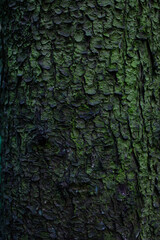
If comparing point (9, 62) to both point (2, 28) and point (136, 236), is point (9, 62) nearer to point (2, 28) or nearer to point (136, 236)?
point (2, 28)

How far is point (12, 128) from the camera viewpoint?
104 centimetres

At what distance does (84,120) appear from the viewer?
0.93 m

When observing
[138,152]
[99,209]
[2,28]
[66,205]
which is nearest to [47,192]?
[66,205]

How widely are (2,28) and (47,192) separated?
0.71 metres

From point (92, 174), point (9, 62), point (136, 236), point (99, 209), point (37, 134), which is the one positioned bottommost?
point (136, 236)

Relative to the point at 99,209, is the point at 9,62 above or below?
above

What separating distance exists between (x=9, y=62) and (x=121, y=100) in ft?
1.58

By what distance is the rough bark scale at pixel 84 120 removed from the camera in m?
0.93

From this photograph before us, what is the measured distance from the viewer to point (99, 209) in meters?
0.94

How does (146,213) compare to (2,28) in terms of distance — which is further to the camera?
(2,28)

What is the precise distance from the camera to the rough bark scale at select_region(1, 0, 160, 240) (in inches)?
36.6

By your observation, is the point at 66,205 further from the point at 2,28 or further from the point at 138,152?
the point at 2,28

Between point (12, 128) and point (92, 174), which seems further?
point (12, 128)

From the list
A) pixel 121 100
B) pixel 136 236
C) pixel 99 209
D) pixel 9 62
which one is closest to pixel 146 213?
pixel 136 236
